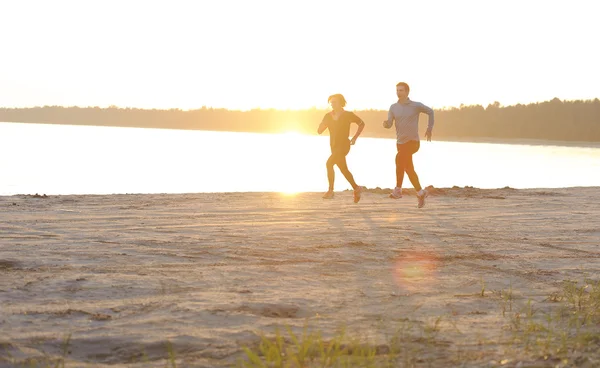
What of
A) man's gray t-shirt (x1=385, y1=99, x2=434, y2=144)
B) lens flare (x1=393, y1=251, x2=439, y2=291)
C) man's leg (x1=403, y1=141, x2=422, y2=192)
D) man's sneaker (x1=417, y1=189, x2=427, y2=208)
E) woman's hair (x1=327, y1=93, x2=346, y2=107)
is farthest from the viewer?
woman's hair (x1=327, y1=93, x2=346, y2=107)

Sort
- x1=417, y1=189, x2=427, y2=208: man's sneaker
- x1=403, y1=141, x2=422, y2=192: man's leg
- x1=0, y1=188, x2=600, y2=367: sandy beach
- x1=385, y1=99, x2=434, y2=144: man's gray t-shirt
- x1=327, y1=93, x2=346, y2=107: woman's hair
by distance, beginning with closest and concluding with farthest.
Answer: x1=0, y1=188, x2=600, y2=367: sandy beach < x1=385, y1=99, x2=434, y2=144: man's gray t-shirt < x1=403, y1=141, x2=422, y2=192: man's leg < x1=417, y1=189, x2=427, y2=208: man's sneaker < x1=327, y1=93, x2=346, y2=107: woman's hair

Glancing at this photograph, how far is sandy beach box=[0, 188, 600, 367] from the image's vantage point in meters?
4.43

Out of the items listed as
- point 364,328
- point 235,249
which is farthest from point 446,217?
point 364,328

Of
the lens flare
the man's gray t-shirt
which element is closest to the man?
the man's gray t-shirt

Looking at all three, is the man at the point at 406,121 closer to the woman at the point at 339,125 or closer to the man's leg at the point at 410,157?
the man's leg at the point at 410,157

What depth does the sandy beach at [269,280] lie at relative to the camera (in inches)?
174

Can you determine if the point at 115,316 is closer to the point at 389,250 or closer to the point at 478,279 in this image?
the point at 478,279

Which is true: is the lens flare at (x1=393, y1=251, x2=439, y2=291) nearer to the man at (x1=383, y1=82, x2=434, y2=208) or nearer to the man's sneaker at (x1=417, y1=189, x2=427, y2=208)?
the man at (x1=383, y1=82, x2=434, y2=208)

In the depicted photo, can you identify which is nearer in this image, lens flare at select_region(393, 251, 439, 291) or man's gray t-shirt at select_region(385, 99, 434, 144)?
lens flare at select_region(393, 251, 439, 291)

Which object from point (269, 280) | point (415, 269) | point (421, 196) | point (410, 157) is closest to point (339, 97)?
point (410, 157)

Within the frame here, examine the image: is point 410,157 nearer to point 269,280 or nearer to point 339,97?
point 339,97

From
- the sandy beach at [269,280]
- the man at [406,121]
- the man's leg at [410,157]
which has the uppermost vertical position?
the man at [406,121]

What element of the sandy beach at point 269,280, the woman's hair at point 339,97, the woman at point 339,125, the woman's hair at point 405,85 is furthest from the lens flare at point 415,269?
the woman's hair at point 339,97

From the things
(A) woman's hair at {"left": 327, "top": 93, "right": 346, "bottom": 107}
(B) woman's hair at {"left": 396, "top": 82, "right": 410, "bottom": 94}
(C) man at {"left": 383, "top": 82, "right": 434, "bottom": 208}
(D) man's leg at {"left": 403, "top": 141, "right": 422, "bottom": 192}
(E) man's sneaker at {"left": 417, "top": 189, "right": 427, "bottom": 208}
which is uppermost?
(B) woman's hair at {"left": 396, "top": 82, "right": 410, "bottom": 94}
